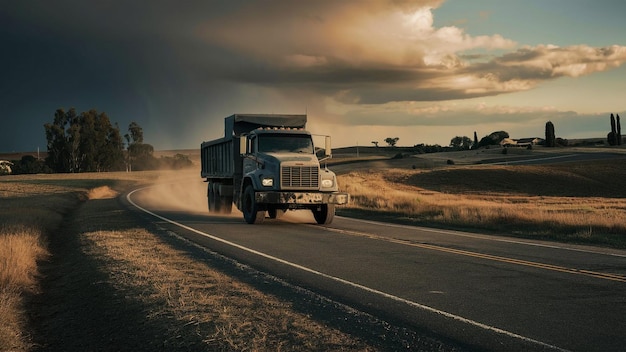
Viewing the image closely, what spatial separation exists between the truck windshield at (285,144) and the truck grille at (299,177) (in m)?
1.06

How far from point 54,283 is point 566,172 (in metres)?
70.2

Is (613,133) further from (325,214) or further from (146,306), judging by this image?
(146,306)

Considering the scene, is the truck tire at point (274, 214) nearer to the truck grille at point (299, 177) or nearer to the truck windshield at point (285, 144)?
the truck windshield at point (285, 144)

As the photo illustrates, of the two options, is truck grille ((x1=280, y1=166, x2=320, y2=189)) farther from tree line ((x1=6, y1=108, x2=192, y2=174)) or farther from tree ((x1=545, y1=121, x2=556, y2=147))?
tree ((x1=545, y1=121, x2=556, y2=147))

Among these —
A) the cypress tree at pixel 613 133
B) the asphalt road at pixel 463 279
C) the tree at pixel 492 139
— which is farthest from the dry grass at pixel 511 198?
the tree at pixel 492 139

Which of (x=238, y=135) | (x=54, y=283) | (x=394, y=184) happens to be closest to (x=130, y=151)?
(x=394, y=184)

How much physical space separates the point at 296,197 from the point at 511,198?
33.9 m

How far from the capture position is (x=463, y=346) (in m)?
5.73

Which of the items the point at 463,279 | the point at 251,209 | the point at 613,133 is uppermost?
the point at 613,133

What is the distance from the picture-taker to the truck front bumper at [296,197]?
17.7m

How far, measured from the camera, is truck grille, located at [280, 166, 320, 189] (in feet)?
58.4

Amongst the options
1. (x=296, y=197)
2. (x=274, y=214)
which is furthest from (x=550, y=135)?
(x=296, y=197)

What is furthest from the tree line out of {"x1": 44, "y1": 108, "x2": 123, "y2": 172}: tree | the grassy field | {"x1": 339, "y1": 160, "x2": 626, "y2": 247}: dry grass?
the grassy field

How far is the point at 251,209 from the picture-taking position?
61.9 ft
